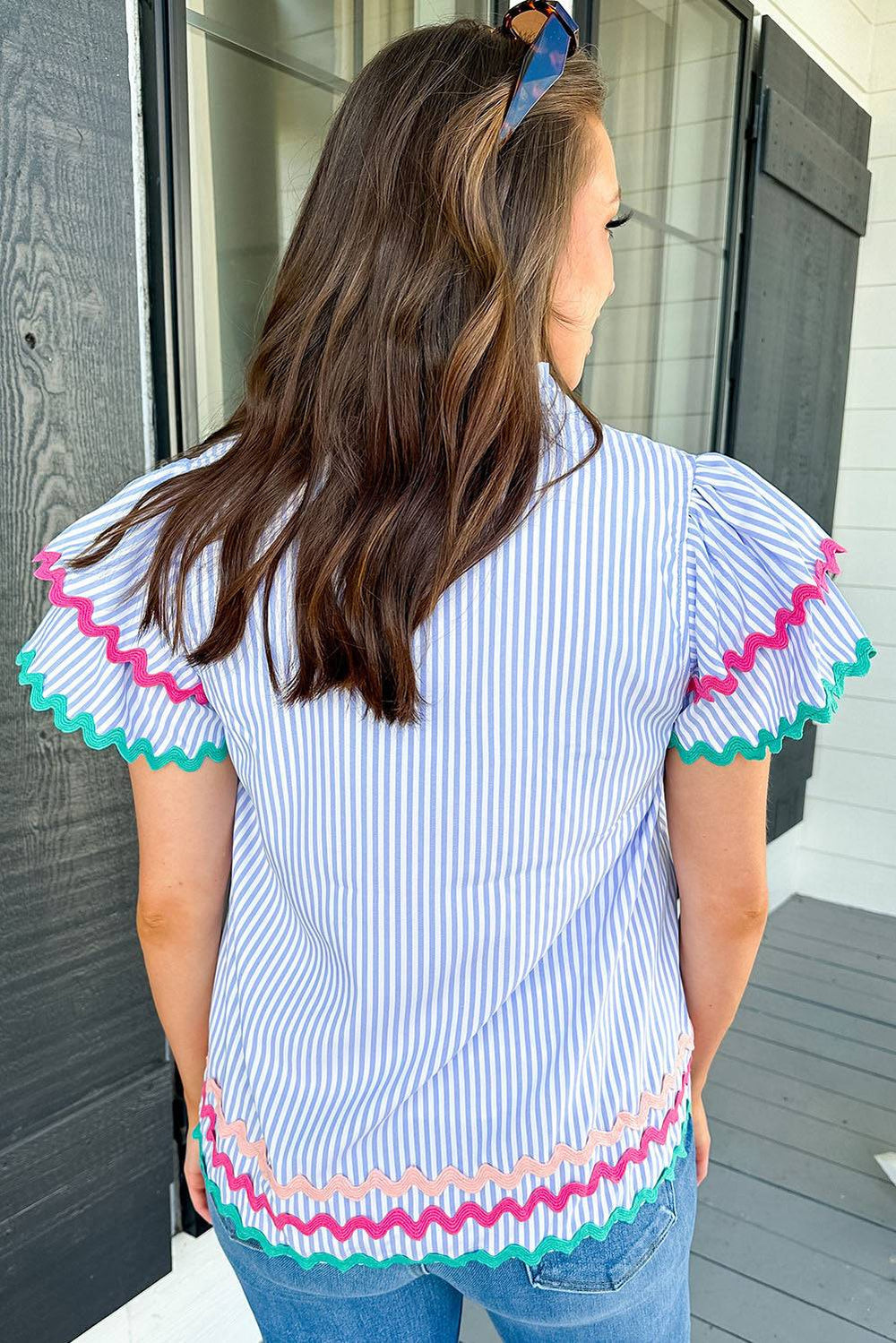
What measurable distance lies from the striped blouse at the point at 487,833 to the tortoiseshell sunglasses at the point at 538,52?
0.58ft

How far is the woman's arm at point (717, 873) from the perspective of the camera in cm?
71

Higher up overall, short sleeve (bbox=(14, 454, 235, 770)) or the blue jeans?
short sleeve (bbox=(14, 454, 235, 770))

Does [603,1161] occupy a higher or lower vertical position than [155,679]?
lower

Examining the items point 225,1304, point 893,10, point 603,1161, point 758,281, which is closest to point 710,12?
point 758,281

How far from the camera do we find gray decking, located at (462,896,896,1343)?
1.84m

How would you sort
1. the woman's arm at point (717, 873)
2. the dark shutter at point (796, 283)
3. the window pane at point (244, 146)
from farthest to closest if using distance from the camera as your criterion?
the dark shutter at point (796, 283) → the window pane at point (244, 146) → the woman's arm at point (717, 873)

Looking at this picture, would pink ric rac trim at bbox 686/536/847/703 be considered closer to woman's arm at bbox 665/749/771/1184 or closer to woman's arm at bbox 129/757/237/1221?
woman's arm at bbox 665/749/771/1184

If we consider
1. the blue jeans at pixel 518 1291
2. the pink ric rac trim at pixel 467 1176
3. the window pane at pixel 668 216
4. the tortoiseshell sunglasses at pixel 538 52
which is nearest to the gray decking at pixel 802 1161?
the blue jeans at pixel 518 1291

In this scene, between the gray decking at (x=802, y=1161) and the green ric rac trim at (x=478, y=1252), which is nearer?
the green ric rac trim at (x=478, y=1252)

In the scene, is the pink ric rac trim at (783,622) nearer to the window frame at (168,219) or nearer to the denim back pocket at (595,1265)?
the denim back pocket at (595,1265)

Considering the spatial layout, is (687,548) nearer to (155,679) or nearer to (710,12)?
(155,679)

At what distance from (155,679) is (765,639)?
40 centimetres

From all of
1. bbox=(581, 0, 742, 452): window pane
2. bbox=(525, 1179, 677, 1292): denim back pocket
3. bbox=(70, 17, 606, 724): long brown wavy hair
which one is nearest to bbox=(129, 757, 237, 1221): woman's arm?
bbox=(70, 17, 606, 724): long brown wavy hair

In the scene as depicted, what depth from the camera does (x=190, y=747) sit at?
742 mm
